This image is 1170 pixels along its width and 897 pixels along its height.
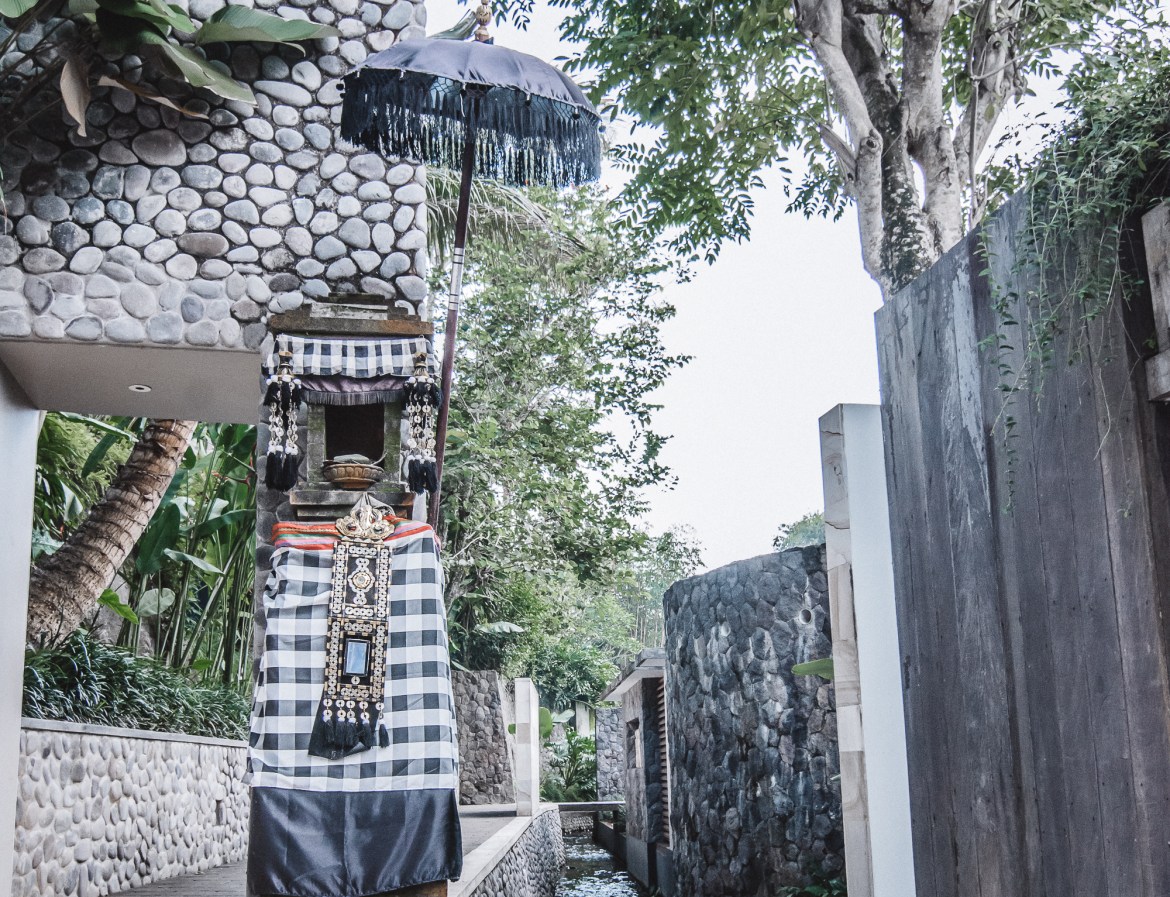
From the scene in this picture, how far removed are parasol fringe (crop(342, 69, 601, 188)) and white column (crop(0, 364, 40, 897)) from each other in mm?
2279

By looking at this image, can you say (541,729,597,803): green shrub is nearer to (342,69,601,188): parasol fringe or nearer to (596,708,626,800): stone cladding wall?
(596,708,626,800): stone cladding wall

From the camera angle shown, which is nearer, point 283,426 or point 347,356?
point 283,426

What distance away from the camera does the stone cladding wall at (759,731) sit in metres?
7.80

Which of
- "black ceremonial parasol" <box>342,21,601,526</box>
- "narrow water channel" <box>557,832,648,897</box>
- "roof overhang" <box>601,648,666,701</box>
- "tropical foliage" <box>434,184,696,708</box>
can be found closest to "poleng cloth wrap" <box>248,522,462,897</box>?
"black ceremonial parasol" <box>342,21,601,526</box>

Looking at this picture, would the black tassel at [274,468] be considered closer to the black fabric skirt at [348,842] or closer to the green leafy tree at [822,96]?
the black fabric skirt at [348,842]

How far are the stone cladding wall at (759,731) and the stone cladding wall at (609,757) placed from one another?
12472 millimetres

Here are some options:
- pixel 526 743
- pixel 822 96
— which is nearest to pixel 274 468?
pixel 822 96

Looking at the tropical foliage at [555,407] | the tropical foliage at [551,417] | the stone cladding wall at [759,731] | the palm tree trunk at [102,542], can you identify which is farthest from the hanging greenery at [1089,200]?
the tropical foliage at [555,407]

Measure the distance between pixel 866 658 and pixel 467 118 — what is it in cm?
317

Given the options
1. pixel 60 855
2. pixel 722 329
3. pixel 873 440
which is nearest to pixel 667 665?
pixel 60 855

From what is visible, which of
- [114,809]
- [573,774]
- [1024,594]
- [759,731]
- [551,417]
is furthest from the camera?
[573,774]

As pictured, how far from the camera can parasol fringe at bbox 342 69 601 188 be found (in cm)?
502

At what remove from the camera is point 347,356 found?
5289 millimetres

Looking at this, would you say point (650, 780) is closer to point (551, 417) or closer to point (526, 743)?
point (526, 743)
